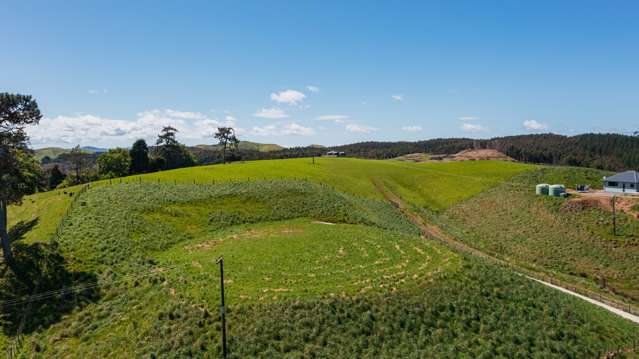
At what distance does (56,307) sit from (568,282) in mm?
46009

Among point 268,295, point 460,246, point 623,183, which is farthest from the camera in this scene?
point 623,183

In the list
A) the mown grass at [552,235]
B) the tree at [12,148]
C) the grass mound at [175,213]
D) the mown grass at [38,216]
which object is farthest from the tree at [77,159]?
the mown grass at [552,235]

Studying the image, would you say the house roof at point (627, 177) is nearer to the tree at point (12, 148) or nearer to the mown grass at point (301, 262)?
the mown grass at point (301, 262)

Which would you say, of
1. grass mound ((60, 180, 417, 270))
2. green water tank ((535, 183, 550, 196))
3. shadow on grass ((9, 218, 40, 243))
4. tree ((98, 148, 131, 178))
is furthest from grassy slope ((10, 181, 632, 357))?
tree ((98, 148, 131, 178))

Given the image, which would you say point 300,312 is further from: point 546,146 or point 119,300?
point 546,146

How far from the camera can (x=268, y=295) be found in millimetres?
23016

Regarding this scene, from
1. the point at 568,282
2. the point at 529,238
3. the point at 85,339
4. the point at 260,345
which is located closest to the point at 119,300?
the point at 85,339

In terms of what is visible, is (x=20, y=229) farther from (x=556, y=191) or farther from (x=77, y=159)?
(x=556, y=191)

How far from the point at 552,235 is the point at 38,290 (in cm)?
5820

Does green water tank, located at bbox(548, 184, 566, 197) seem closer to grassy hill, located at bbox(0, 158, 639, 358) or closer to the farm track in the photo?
the farm track

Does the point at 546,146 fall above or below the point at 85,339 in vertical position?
above

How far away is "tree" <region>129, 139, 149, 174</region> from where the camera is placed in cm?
8506

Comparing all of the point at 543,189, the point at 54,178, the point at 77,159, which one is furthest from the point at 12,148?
the point at 54,178

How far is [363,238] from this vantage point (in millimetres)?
36312
